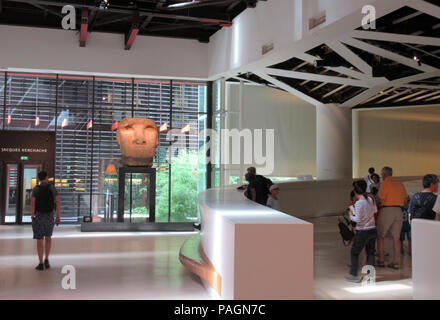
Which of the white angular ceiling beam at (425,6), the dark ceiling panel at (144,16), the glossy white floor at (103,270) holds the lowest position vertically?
the glossy white floor at (103,270)

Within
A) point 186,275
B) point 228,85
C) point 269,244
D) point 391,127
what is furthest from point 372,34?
point 391,127

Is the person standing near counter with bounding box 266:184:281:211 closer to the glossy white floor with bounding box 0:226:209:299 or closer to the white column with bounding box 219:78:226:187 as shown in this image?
the glossy white floor with bounding box 0:226:209:299

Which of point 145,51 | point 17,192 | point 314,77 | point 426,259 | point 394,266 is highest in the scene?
point 145,51

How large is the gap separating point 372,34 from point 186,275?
6960mm

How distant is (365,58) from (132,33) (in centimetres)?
746

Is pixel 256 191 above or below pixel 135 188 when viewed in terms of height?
above

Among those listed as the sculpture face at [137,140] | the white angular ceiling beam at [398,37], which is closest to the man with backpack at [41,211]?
the sculpture face at [137,140]

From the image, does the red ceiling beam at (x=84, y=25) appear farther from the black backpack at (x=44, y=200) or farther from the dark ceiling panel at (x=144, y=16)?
the black backpack at (x=44, y=200)

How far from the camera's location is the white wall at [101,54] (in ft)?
55.4

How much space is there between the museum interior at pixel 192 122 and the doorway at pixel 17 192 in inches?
1.7

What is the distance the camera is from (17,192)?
17.0 metres

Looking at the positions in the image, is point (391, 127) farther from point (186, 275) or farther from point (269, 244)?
point (269, 244)

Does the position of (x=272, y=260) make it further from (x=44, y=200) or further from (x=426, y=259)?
(x=44, y=200)

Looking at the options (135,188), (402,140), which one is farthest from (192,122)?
(402,140)
